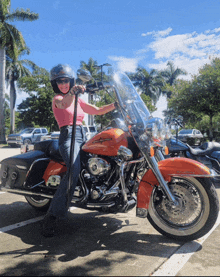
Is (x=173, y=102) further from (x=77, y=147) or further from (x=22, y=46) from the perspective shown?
(x=77, y=147)

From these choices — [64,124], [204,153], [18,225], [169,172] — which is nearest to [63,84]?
[64,124]

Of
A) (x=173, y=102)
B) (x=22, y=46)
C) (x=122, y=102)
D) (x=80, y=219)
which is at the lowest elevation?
(x=80, y=219)

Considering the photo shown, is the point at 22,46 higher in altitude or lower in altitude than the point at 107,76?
higher

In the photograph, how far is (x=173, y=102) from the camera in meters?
21.9

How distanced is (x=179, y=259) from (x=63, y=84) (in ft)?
7.94

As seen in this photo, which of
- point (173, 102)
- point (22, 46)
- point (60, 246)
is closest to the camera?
point (60, 246)

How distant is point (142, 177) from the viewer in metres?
3.31

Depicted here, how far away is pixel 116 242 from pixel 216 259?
3.55ft

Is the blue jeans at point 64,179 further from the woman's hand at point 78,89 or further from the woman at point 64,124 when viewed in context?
the woman's hand at point 78,89

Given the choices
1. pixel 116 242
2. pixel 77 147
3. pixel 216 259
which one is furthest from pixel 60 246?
pixel 216 259

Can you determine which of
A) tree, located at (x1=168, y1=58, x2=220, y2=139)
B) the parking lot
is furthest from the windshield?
tree, located at (x1=168, y1=58, x2=220, y2=139)

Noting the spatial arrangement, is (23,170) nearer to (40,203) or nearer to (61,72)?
(40,203)

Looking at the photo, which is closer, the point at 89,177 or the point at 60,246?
the point at 60,246

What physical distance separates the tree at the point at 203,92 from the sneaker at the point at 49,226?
54.1ft
